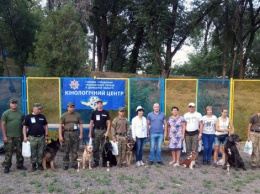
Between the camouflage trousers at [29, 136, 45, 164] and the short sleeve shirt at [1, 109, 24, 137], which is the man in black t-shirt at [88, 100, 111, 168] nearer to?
the camouflage trousers at [29, 136, 45, 164]

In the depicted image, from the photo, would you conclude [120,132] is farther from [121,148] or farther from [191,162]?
[191,162]

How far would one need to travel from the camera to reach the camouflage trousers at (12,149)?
7.51 metres

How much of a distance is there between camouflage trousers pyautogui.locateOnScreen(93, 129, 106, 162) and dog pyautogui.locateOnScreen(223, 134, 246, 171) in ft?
10.6

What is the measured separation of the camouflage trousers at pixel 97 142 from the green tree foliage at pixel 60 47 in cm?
676

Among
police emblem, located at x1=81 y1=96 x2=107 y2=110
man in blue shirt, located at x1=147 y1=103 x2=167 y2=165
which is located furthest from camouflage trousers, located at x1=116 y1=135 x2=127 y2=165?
police emblem, located at x1=81 y1=96 x2=107 y2=110

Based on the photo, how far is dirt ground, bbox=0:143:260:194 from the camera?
20.6 ft

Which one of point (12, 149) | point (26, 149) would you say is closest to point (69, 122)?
point (26, 149)

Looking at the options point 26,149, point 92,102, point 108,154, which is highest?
point 92,102

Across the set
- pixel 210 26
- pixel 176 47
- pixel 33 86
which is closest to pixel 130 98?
pixel 33 86

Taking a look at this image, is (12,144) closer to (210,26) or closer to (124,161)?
(124,161)

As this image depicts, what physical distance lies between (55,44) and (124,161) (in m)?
7.85

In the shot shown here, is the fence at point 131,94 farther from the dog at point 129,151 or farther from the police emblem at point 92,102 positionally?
the dog at point 129,151

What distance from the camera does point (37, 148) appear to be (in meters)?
7.58

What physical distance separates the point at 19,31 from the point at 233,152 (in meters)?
18.5
